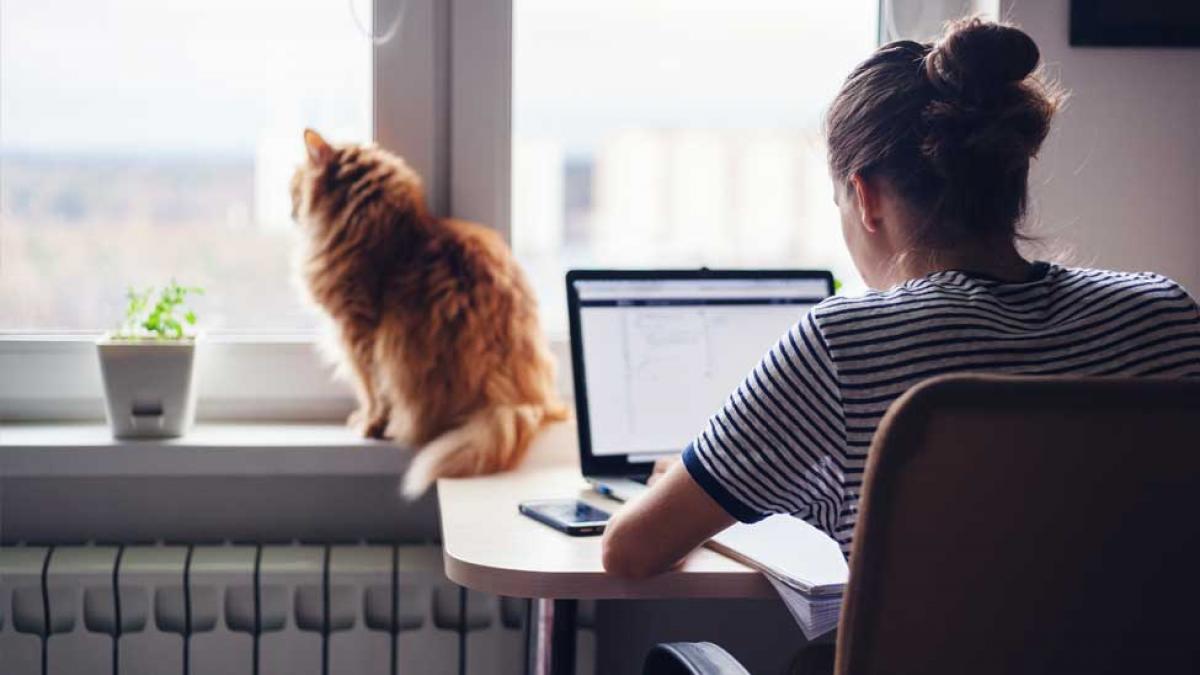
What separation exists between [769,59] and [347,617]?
42.5 inches

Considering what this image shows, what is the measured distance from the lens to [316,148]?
68.3 inches

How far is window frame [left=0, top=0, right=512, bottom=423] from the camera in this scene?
1852mm

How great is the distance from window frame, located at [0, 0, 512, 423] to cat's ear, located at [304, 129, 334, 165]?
0.47 ft

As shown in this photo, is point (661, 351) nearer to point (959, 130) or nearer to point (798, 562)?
point (798, 562)

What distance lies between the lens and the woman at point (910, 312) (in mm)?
988

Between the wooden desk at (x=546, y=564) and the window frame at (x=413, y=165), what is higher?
the window frame at (x=413, y=165)

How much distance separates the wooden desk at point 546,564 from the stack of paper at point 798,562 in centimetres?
2

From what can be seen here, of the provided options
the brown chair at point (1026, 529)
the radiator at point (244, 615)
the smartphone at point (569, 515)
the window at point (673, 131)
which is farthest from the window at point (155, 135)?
the brown chair at point (1026, 529)

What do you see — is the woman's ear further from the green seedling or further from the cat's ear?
the green seedling

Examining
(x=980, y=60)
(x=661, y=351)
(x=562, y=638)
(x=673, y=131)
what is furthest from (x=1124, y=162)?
(x=562, y=638)

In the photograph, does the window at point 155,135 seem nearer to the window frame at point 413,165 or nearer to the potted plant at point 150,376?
the window frame at point 413,165

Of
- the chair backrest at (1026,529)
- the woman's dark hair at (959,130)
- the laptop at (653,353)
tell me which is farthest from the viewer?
the laptop at (653,353)

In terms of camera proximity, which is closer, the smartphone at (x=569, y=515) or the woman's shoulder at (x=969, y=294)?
the woman's shoulder at (x=969, y=294)

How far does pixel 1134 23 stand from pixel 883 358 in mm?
1149
